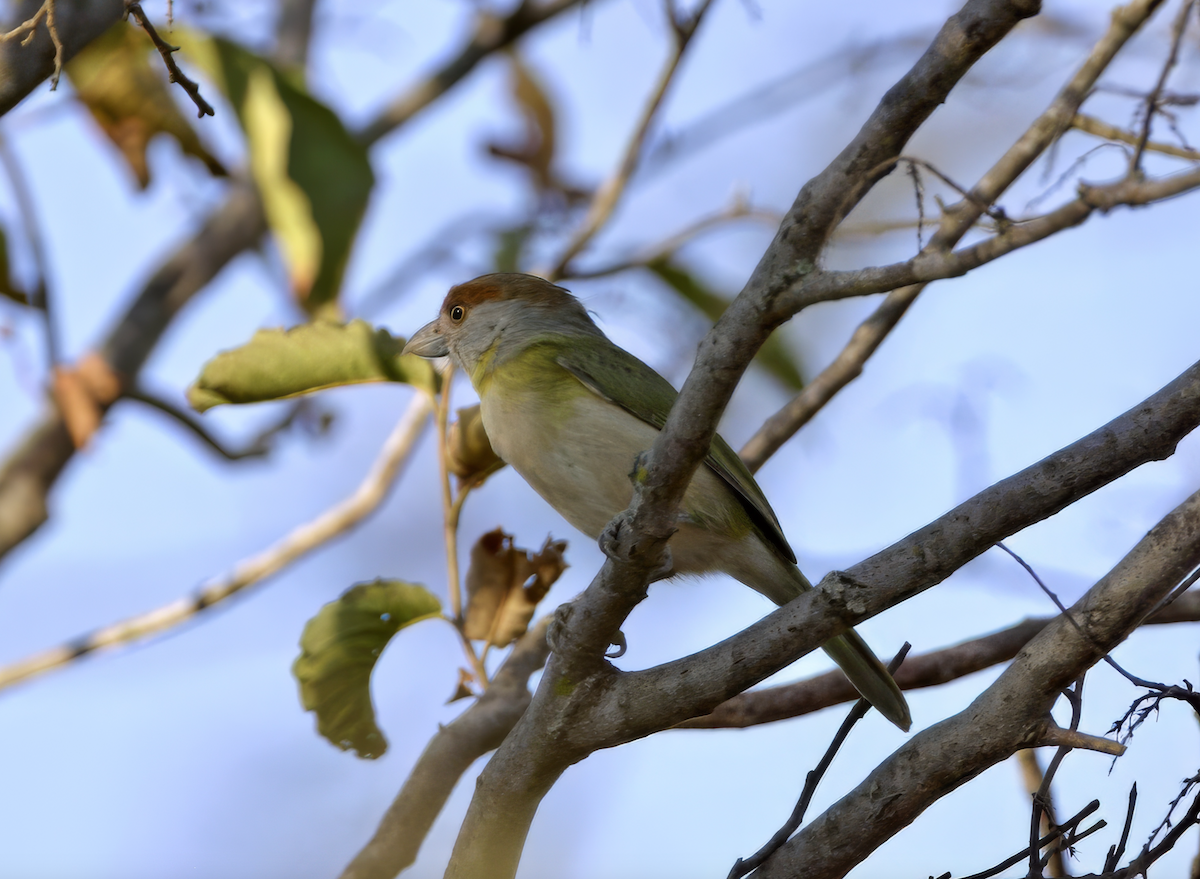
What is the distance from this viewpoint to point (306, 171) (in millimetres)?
3773

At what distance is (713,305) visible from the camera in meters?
4.64

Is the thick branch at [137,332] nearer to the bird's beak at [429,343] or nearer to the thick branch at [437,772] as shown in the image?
the bird's beak at [429,343]

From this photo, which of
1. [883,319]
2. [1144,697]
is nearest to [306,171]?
[883,319]

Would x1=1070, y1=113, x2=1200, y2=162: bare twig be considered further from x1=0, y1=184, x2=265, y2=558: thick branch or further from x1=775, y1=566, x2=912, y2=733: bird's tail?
x1=0, y1=184, x2=265, y2=558: thick branch

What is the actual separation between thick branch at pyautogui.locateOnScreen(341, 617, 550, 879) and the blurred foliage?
265 cm

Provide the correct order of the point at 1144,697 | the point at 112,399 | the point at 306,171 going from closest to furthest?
the point at 1144,697 → the point at 306,171 → the point at 112,399

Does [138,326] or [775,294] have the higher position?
[138,326]

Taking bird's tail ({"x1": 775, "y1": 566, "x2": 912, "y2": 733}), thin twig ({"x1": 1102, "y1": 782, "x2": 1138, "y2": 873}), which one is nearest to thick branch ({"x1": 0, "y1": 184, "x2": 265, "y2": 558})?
bird's tail ({"x1": 775, "y1": 566, "x2": 912, "y2": 733})

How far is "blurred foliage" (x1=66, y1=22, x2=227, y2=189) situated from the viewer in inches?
169

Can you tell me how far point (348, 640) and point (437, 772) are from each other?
445mm

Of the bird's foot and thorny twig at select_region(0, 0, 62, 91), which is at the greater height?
thorny twig at select_region(0, 0, 62, 91)

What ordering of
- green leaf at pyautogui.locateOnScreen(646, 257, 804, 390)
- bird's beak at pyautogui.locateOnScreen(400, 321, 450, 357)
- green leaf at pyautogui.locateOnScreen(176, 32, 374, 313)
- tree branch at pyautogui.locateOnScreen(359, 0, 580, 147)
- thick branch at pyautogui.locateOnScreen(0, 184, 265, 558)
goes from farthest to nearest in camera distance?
tree branch at pyautogui.locateOnScreen(359, 0, 580, 147) < thick branch at pyautogui.locateOnScreen(0, 184, 265, 558) < green leaf at pyautogui.locateOnScreen(646, 257, 804, 390) < bird's beak at pyautogui.locateOnScreen(400, 321, 450, 357) < green leaf at pyautogui.locateOnScreen(176, 32, 374, 313)

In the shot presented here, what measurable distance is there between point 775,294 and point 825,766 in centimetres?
98

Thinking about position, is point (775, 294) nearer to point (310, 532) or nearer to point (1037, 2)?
point (1037, 2)
